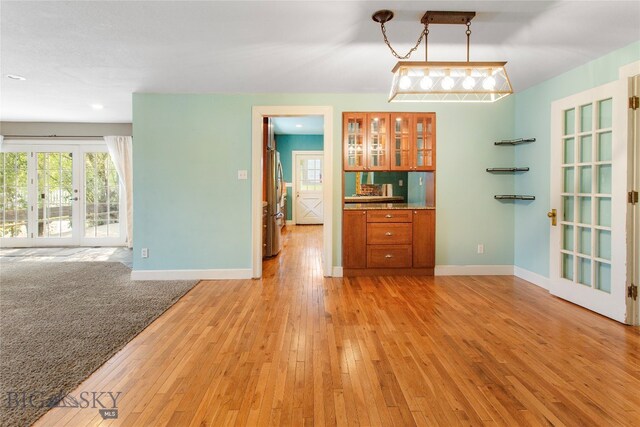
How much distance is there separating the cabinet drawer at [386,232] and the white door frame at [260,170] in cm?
53

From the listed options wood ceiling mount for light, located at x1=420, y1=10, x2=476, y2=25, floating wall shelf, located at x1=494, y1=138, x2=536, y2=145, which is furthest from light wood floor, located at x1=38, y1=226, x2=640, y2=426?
wood ceiling mount for light, located at x1=420, y1=10, x2=476, y2=25

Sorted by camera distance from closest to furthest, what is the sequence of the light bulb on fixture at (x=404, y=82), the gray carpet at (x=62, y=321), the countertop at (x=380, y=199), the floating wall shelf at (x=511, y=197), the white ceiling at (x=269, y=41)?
1. the gray carpet at (x=62, y=321)
2. the white ceiling at (x=269, y=41)
3. the light bulb on fixture at (x=404, y=82)
4. the floating wall shelf at (x=511, y=197)
5. the countertop at (x=380, y=199)

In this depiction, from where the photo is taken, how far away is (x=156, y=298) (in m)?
3.73

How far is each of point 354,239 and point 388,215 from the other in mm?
537

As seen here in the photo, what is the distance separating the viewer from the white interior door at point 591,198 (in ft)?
10.0

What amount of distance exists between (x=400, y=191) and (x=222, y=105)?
344 cm

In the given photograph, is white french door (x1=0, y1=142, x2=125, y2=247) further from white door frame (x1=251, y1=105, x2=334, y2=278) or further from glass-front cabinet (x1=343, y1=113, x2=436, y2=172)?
glass-front cabinet (x1=343, y1=113, x2=436, y2=172)

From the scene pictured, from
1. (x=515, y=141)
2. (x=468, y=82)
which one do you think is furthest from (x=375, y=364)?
(x=515, y=141)

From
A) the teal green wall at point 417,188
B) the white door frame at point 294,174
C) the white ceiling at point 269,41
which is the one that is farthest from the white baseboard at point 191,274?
the white door frame at point 294,174

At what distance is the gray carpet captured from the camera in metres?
2.06

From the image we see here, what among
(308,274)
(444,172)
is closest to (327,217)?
(308,274)

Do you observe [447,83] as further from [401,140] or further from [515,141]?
[515,141]

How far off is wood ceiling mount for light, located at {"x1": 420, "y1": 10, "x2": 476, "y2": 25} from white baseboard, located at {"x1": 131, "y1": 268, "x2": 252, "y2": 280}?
3.40 m

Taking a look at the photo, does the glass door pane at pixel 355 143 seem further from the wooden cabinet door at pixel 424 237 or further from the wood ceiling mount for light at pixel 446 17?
the wood ceiling mount for light at pixel 446 17
